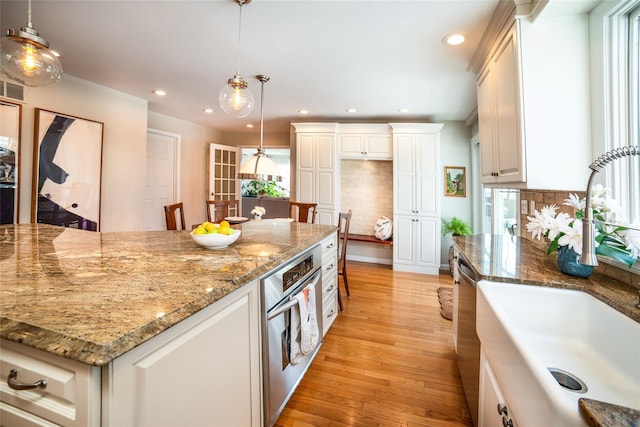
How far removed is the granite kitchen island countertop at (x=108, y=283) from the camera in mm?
628

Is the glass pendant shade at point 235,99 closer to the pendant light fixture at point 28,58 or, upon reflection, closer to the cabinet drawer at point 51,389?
the pendant light fixture at point 28,58

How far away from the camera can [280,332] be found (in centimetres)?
143

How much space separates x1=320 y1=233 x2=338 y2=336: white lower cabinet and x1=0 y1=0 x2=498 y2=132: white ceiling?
1.68 meters

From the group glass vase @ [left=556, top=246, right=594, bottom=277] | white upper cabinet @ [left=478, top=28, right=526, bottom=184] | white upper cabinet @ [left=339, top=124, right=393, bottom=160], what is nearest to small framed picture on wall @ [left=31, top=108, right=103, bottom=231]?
white upper cabinet @ [left=339, top=124, right=393, bottom=160]

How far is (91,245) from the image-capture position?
1.53 meters

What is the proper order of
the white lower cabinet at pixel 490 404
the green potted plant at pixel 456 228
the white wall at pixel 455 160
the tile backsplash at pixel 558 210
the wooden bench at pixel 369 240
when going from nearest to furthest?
the white lower cabinet at pixel 490 404 < the tile backsplash at pixel 558 210 < the green potted plant at pixel 456 228 < the white wall at pixel 455 160 < the wooden bench at pixel 369 240

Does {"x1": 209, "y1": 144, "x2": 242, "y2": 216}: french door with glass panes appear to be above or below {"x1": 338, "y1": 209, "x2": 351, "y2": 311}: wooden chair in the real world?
above

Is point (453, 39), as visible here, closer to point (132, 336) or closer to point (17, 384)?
point (132, 336)

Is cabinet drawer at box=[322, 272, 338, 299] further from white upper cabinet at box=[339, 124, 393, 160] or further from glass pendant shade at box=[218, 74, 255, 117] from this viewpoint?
white upper cabinet at box=[339, 124, 393, 160]

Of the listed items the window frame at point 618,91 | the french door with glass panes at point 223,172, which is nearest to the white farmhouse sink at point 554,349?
the window frame at point 618,91

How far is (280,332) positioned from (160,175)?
15.0ft

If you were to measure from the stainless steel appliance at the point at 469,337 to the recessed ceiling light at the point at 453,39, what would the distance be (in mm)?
1747

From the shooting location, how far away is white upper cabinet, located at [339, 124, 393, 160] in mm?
4516

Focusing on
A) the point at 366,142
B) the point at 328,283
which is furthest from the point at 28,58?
the point at 366,142
